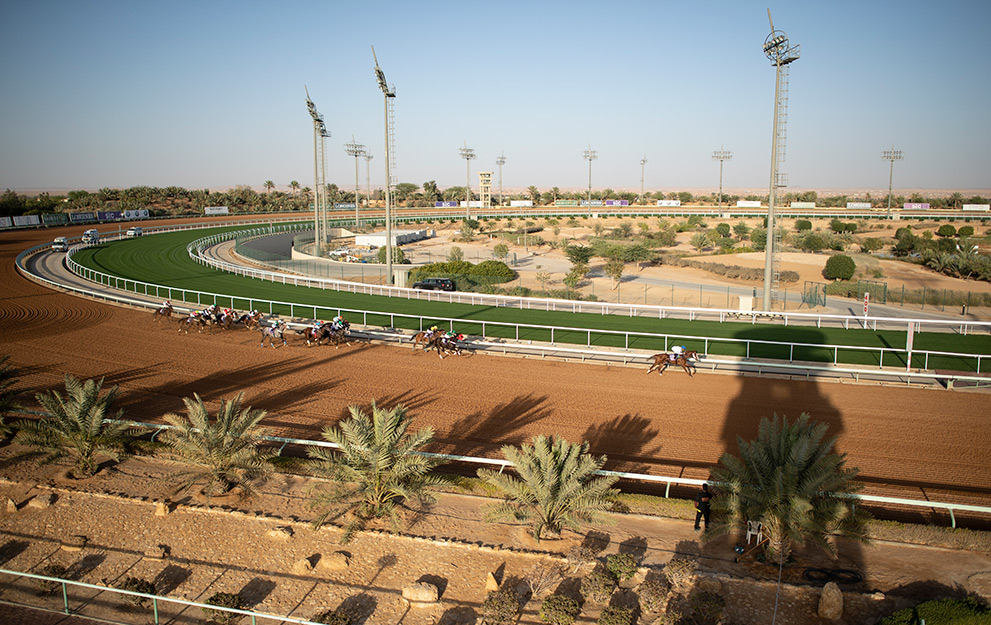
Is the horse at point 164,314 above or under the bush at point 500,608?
above

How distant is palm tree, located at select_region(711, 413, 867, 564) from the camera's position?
7.55 metres

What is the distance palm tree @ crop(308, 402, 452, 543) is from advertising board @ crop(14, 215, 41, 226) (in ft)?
238

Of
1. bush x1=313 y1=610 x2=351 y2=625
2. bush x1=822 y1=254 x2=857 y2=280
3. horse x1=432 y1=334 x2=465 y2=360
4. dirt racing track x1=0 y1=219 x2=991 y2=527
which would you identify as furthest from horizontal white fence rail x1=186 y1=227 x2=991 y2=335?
bush x1=313 y1=610 x2=351 y2=625

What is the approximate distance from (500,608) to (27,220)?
77046 mm

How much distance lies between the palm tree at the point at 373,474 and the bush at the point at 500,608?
6.92 feet

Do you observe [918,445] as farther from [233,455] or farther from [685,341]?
[233,455]

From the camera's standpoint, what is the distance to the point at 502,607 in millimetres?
6754

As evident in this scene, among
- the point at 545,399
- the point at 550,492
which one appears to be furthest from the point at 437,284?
the point at 550,492

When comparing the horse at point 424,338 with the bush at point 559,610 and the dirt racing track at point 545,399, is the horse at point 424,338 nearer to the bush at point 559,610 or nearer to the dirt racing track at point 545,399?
the dirt racing track at point 545,399

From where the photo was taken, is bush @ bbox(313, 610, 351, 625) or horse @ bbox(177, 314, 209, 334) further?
horse @ bbox(177, 314, 209, 334)

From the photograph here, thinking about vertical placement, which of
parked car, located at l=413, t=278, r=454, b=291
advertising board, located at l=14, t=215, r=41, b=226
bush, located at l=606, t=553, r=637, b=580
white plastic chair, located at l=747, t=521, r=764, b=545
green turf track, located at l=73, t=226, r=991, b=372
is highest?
advertising board, located at l=14, t=215, r=41, b=226

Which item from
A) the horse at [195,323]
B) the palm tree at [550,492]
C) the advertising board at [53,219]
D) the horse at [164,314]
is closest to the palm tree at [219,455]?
the palm tree at [550,492]

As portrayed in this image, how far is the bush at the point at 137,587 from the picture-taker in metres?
7.18

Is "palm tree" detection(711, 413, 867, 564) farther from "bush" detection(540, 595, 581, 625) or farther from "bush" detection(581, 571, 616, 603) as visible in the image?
"bush" detection(540, 595, 581, 625)
